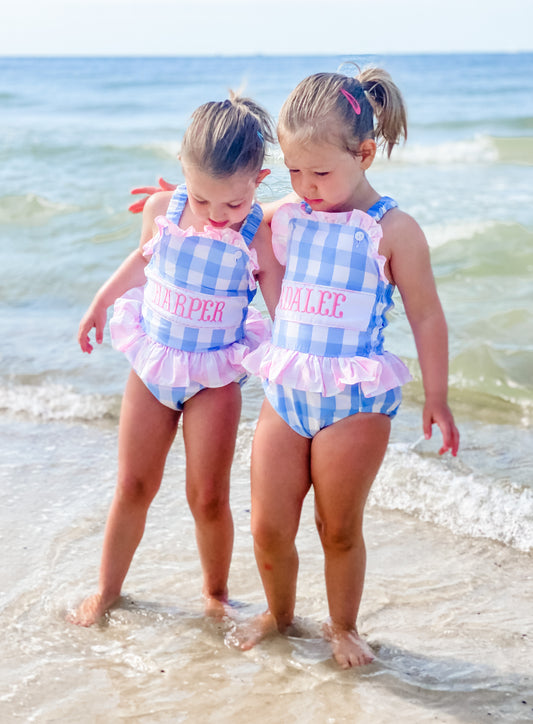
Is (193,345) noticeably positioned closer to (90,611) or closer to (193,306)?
(193,306)

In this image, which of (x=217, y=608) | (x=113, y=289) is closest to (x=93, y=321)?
(x=113, y=289)

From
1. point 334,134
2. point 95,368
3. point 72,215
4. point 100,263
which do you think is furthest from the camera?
point 72,215

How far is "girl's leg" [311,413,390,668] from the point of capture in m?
2.26

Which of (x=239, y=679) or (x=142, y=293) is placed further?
(x=142, y=293)

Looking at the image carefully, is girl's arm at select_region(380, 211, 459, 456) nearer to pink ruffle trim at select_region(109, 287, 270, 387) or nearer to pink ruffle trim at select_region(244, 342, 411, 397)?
pink ruffle trim at select_region(244, 342, 411, 397)

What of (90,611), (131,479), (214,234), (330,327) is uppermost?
(214,234)

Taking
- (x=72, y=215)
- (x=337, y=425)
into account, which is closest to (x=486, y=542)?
(x=337, y=425)

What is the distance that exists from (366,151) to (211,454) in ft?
3.10

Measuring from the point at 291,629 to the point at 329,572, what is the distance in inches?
11.0

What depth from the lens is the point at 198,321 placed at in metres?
2.43

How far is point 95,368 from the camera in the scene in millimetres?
4879

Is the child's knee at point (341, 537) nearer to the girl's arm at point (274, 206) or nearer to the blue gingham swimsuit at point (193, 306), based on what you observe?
the blue gingham swimsuit at point (193, 306)

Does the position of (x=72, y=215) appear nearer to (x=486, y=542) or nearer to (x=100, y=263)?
(x=100, y=263)

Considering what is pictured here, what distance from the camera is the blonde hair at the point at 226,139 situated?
2199 mm
